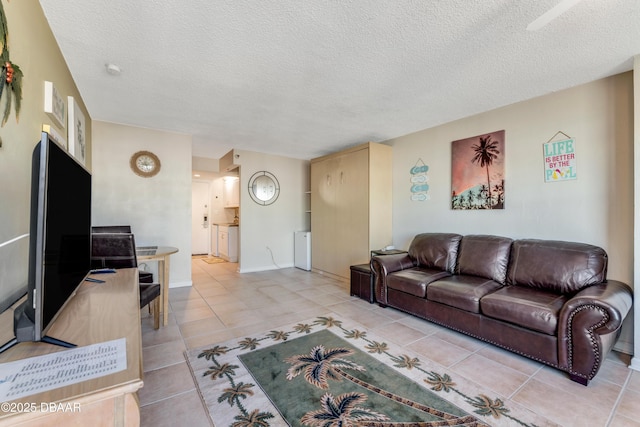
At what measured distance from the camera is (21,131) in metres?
1.47

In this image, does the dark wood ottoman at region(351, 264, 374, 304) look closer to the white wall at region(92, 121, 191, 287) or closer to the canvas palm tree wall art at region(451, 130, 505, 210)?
the canvas palm tree wall art at region(451, 130, 505, 210)

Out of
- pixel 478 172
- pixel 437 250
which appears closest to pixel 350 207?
pixel 437 250

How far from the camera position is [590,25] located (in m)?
1.80

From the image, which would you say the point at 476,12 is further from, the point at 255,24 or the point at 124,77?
the point at 124,77

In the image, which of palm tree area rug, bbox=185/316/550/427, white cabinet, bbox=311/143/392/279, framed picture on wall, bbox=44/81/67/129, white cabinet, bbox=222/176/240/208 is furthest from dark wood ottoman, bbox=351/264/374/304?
white cabinet, bbox=222/176/240/208

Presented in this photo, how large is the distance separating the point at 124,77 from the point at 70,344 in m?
2.47

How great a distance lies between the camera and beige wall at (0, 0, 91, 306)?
1296 millimetres

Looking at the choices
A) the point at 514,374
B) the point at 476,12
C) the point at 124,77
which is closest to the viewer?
the point at 476,12

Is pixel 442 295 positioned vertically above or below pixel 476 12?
below

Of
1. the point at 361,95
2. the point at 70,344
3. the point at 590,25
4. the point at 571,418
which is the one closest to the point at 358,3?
the point at 361,95

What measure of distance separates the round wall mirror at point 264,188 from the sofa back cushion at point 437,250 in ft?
10.0

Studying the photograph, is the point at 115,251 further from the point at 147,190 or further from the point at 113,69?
the point at 147,190

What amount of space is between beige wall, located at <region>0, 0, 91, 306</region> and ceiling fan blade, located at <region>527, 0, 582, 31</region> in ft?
9.01

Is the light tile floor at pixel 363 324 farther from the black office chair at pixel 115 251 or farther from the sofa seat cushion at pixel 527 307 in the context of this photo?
the black office chair at pixel 115 251
